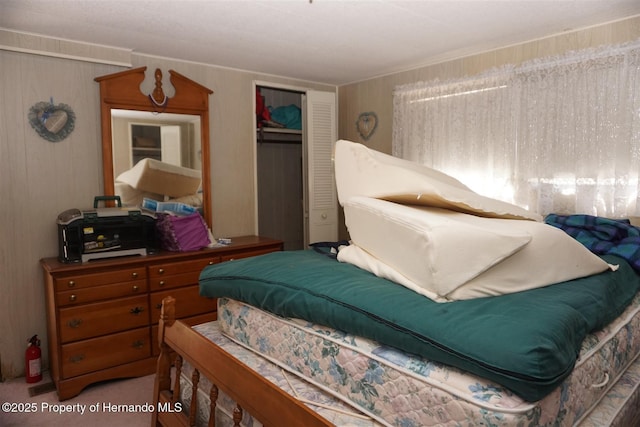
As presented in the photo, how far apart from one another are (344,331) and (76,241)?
7.42 feet

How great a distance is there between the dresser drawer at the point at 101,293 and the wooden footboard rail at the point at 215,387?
3.99 feet

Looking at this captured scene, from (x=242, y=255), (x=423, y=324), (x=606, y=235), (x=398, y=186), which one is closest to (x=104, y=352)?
(x=242, y=255)

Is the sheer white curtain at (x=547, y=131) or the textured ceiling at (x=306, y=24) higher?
the textured ceiling at (x=306, y=24)

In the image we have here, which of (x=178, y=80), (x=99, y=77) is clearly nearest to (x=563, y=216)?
(x=178, y=80)

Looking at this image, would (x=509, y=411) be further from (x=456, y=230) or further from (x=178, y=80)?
(x=178, y=80)

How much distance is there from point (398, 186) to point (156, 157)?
246 centimetres

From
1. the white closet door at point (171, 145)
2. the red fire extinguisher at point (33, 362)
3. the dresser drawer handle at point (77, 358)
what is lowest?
the red fire extinguisher at point (33, 362)

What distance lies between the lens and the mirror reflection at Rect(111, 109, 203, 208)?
3219mm

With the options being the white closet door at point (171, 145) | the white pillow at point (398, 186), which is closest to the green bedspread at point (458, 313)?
the white pillow at point (398, 186)

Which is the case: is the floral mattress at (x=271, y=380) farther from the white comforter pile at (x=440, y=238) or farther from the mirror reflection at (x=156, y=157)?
the mirror reflection at (x=156, y=157)

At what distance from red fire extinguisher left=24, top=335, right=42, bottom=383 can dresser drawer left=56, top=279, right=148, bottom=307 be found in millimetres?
528

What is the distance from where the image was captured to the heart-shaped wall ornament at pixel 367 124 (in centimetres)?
417

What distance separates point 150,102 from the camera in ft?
10.9

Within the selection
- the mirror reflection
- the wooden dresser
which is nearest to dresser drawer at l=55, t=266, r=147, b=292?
the wooden dresser
